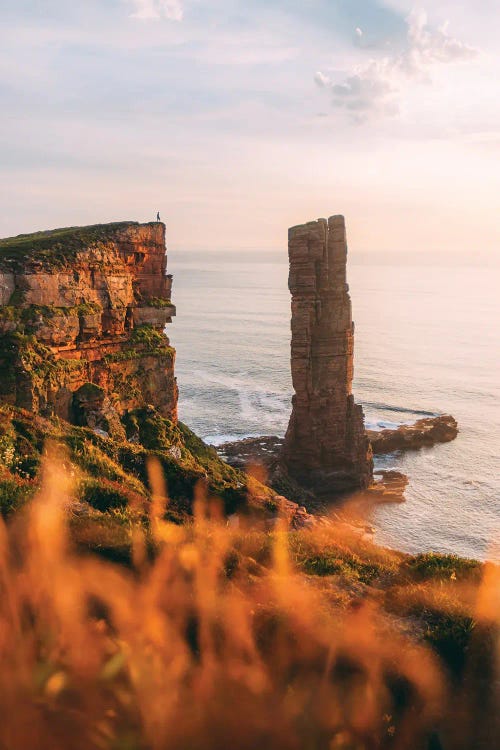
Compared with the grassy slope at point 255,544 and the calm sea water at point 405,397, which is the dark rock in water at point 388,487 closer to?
the calm sea water at point 405,397

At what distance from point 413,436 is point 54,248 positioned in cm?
5466

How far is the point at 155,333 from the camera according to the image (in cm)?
4331

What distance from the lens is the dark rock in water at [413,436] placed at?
246 feet

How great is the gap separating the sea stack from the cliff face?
1720 centimetres

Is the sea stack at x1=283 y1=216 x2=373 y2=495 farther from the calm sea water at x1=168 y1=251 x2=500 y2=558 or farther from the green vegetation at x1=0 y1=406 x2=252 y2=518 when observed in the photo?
the green vegetation at x1=0 y1=406 x2=252 y2=518

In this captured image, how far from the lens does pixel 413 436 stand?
76875mm

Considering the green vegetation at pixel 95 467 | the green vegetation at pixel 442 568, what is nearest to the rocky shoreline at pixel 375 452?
the green vegetation at pixel 95 467

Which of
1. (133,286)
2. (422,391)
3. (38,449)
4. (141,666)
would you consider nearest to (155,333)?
(133,286)

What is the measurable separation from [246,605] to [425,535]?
43.3 meters

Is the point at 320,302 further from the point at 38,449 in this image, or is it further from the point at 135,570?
the point at 135,570

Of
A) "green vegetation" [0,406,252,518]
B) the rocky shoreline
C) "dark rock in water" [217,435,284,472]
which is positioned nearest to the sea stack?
the rocky shoreline

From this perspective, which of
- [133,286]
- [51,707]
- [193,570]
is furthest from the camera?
[133,286]

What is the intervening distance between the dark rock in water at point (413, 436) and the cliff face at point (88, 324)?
3795 cm

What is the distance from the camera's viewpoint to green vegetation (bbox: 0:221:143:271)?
3488 cm
